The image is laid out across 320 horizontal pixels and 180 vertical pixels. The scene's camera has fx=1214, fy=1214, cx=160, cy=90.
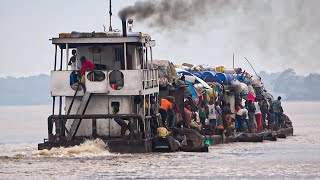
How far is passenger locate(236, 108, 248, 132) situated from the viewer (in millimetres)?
57469

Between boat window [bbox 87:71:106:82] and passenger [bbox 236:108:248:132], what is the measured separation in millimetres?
13778

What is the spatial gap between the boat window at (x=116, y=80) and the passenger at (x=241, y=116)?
12.9m

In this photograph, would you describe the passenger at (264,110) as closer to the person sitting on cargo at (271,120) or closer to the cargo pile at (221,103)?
the cargo pile at (221,103)

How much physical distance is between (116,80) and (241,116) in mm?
13241

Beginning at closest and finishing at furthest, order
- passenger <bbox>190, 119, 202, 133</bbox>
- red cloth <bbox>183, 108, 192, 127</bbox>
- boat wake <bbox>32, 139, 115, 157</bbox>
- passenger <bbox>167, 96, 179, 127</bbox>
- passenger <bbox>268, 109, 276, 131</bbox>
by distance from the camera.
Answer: boat wake <bbox>32, 139, 115, 157</bbox>, passenger <bbox>167, 96, 179, 127</bbox>, red cloth <bbox>183, 108, 192, 127</bbox>, passenger <bbox>190, 119, 202, 133</bbox>, passenger <bbox>268, 109, 276, 131</bbox>

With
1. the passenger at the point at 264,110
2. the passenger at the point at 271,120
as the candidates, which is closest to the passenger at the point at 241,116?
the passenger at the point at 264,110

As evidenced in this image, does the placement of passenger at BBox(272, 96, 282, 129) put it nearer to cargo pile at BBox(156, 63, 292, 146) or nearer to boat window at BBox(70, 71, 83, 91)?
cargo pile at BBox(156, 63, 292, 146)

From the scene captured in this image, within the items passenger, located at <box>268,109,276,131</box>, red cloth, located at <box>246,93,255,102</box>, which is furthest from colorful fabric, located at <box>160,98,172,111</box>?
passenger, located at <box>268,109,276,131</box>

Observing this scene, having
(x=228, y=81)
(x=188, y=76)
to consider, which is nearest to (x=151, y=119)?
(x=188, y=76)

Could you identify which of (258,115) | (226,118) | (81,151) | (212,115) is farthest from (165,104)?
(258,115)

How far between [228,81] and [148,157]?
55.0ft

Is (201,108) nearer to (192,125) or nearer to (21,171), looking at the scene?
(192,125)

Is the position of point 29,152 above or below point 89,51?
below

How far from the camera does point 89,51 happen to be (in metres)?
46.8
